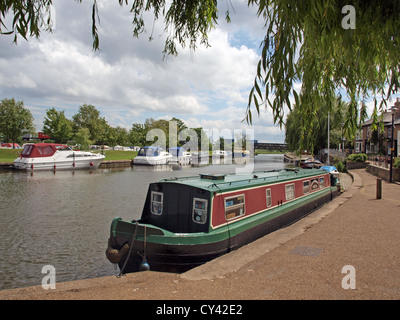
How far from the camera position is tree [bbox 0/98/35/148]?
4878 centimetres

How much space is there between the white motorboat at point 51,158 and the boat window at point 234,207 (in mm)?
29980

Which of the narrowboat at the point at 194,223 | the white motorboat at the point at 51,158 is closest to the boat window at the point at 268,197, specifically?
the narrowboat at the point at 194,223

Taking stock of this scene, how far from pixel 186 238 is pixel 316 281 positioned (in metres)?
2.84

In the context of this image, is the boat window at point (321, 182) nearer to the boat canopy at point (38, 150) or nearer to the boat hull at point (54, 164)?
the boat hull at point (54, 164)

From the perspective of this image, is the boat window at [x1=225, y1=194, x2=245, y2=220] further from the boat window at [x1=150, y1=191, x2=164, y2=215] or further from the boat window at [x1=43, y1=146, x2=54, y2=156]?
the boat window at [x1=43, y1=146, x2=54, y2=156]

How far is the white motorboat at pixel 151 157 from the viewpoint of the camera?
4219 cm

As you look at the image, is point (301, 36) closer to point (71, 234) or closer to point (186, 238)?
point (186, 238)

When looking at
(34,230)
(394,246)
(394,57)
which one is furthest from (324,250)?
(34,230)

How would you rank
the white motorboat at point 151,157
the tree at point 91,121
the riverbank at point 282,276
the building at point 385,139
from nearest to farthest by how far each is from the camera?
the riverbank at point 282,276 < the building at point 385,139 < the white motorboat at point 151,157 < the tree at point 91,121

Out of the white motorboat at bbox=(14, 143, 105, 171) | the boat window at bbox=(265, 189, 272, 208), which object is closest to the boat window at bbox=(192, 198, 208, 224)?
the boat window at bbox=(265, 189, 272, 208)

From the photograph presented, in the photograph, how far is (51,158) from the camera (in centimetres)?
3366

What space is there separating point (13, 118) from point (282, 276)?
56.1 m

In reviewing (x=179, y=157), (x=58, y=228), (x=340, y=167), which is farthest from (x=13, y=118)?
(x=340, y=167)

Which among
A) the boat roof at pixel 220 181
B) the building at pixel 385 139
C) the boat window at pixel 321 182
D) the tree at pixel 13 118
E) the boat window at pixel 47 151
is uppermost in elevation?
the tree at pixel 13 118
